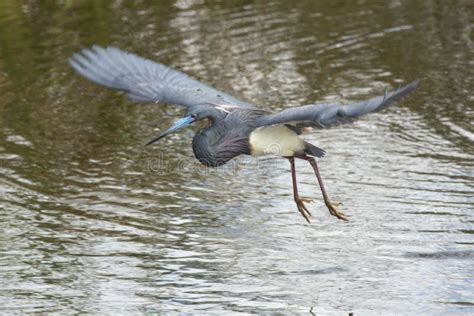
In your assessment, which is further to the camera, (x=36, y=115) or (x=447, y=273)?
(x=36, y=115)

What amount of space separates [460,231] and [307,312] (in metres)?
1.80

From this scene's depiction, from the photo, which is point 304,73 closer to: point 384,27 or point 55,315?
point 384,27

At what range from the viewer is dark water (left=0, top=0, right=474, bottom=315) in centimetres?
759

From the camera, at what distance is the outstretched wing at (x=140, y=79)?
8.33 meters

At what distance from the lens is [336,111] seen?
6766 millimetres

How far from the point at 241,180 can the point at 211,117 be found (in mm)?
1762

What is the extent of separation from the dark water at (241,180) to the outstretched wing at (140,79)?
1.01 metres

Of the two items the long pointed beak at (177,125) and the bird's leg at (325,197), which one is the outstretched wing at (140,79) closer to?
the long pointed beak at (177,125)

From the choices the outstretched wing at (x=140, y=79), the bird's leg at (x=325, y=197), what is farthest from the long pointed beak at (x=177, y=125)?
the bird's leg at (x=325, y=197)

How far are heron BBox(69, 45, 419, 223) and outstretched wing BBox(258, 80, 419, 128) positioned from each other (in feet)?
0.53

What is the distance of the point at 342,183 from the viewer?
9516 millimetres

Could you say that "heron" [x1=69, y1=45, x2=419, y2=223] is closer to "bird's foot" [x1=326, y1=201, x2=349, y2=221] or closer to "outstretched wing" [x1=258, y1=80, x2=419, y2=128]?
"bird's foot" [x1=326, y1=201, x2=349, y2=221]

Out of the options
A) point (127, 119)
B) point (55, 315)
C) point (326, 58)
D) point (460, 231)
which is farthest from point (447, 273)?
point (326, 58)

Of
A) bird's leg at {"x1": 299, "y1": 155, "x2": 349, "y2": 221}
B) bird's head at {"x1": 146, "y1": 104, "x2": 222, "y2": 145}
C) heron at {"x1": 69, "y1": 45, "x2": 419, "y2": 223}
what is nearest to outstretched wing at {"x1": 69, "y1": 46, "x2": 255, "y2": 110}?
heron at {"x1": 69, "y1": 45, "x2": 419, "y2": 223}
